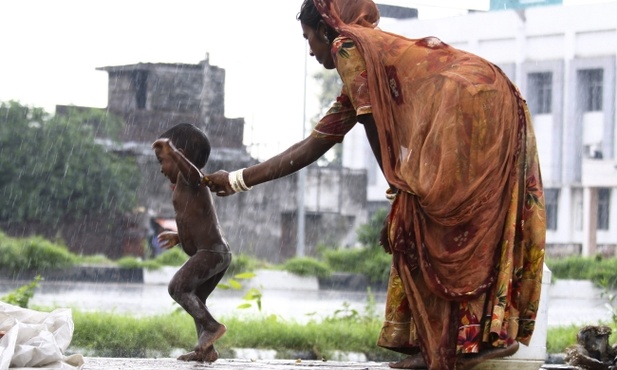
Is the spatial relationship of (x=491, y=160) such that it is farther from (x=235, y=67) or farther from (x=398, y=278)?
(x=235, y=67)

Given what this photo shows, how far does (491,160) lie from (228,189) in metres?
1.16

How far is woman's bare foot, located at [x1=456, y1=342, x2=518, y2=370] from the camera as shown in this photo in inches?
166

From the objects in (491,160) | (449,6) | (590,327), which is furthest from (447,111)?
(449,6)

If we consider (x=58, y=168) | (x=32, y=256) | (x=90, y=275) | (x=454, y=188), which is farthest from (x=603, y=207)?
(x=454, y=188)

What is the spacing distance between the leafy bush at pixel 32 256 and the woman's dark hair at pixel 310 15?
15.6 meters

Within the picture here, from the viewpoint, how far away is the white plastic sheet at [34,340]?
3972 millimetres

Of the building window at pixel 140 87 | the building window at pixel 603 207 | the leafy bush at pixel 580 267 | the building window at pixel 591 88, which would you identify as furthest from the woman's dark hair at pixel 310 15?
the building window at pixel 603 207

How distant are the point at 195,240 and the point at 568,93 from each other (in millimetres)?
22903

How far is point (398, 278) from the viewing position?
4.48 meters

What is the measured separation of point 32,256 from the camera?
63.9 ft

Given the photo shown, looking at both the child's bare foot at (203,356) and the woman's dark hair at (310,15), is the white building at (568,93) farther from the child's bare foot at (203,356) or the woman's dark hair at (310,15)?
the woman's dark hair at (310,15)

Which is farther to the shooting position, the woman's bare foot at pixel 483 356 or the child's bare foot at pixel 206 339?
the child's bare foot at pixel 206 339

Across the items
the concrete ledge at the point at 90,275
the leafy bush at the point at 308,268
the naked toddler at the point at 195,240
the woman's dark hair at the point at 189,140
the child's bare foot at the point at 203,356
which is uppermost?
the woman's dark hair at the point at 189,140

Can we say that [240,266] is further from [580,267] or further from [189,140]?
[189,140]
